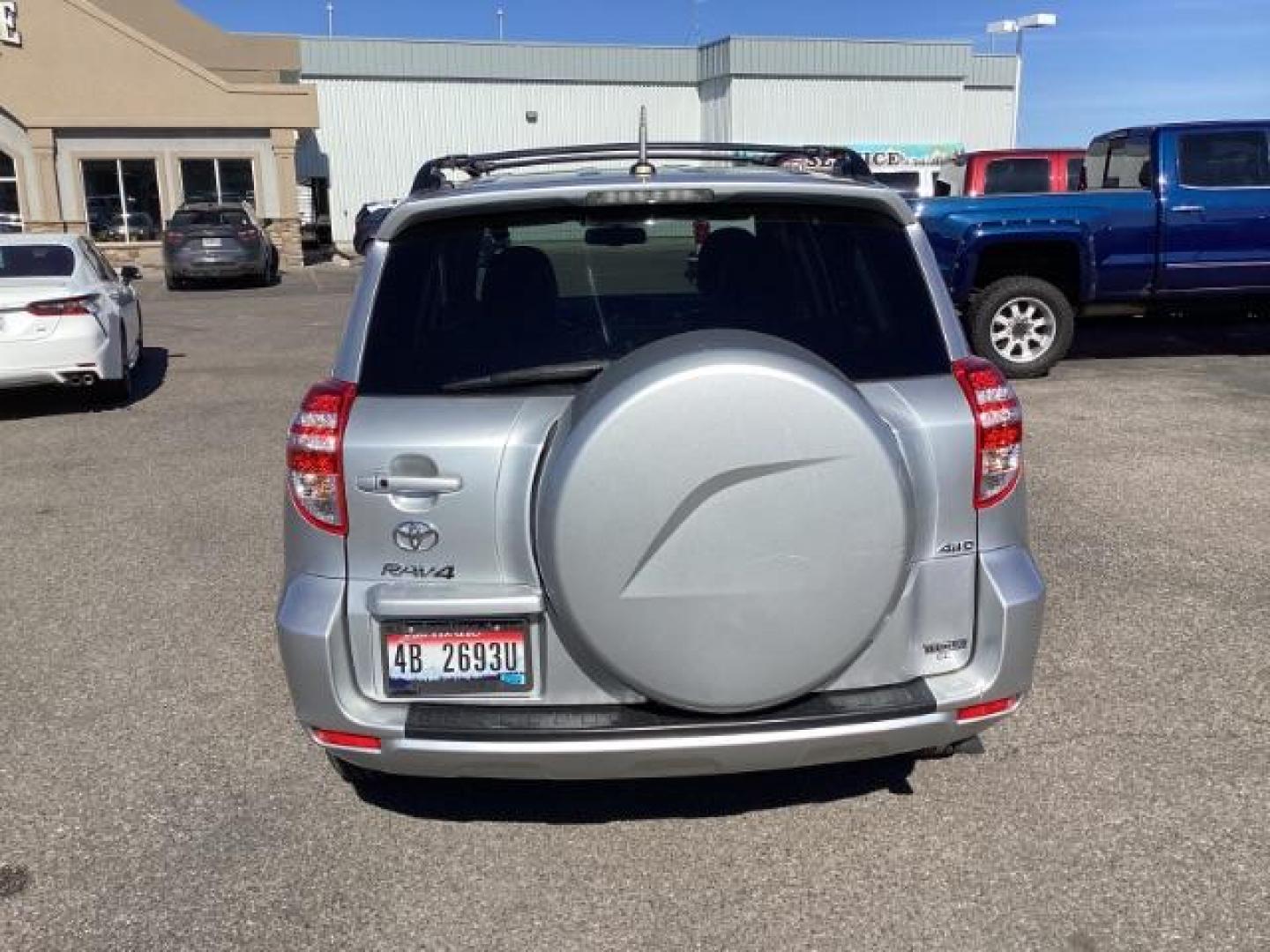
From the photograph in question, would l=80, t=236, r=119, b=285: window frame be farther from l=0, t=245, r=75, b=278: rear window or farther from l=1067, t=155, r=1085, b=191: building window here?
l=1067, t=155, r=1085, b=191: building window

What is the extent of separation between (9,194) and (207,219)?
27.0 ft

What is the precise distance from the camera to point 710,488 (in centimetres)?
258

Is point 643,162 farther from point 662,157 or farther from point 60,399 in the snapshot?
point 60,399

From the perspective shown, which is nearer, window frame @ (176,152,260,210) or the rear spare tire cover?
the rear spare tire cover

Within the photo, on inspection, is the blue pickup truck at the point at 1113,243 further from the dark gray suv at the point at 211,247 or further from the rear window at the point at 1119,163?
the dark gray suv at the point at 211,247

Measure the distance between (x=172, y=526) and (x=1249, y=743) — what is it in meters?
5.31

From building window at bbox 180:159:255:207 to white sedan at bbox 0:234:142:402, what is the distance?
65.6 ft

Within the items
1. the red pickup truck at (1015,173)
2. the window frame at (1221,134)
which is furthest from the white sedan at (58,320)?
the red pickup truck at (1015,173)

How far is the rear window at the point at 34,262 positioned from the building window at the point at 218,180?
19970 millimetres

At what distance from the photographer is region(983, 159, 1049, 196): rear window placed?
47.6 ft

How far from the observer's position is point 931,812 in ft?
11.2

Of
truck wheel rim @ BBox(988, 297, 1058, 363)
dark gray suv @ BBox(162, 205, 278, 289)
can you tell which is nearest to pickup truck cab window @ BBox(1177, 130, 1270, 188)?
truck wheel rim @ BBox(988, 297, 1058, 363)

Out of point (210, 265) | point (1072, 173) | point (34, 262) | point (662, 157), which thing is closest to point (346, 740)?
point (662, 157)

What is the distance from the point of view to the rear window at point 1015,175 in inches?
571
